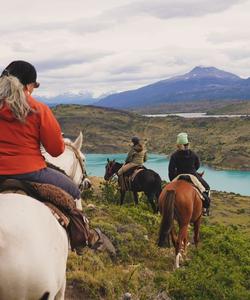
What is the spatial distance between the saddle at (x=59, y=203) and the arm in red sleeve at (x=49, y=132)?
371mm

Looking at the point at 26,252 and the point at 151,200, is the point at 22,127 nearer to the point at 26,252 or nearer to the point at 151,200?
the point at 26,252

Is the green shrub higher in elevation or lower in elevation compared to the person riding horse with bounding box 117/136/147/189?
lower

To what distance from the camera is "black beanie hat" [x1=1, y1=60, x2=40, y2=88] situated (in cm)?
409

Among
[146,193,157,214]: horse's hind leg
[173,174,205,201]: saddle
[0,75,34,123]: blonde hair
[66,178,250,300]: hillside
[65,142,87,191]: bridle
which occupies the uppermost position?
[0,75,34,123]: blonde hair

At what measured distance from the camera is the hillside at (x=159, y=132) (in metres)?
94.1

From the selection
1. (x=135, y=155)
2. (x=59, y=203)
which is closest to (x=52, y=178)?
(x=59, y=203)

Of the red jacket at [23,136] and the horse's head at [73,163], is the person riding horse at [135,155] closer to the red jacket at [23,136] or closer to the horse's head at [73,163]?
the horse's head at [73,163]

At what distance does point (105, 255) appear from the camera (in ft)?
29.2

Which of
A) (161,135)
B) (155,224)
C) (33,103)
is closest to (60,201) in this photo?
(33,103)

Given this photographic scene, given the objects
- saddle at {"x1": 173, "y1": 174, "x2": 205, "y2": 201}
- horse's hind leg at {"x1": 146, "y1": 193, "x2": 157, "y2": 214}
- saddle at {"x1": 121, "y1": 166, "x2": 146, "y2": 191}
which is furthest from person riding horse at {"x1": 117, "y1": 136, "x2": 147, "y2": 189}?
saddle at {"x1": 173, "y1": 174, "x2": 205, "y2": 201}

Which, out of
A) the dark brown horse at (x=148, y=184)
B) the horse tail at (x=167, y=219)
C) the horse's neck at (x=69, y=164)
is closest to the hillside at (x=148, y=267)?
the horse tail at (x=167, y=219)

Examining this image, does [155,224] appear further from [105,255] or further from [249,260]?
[105,255]

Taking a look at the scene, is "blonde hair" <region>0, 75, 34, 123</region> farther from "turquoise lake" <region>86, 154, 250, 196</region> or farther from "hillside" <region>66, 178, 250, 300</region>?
"turquoise lake" <region>86, 154, 250, 196</region>

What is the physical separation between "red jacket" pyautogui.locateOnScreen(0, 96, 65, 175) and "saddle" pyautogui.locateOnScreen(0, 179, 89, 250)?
125 mm
